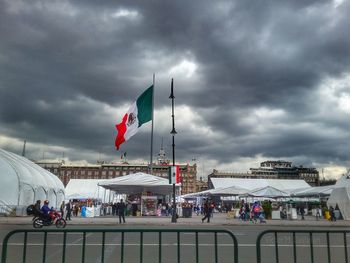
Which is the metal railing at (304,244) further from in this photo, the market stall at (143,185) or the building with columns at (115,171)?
the building with columns at (115,171)

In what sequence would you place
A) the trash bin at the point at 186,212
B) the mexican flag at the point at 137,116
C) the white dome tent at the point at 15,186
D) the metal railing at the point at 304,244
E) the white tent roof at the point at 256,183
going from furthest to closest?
the white tent roof at the point at 256,183 < the white dome tent at the point at 15,186 < the trash bin at the point at 186,212 < the mexican flag at the point at 137,116 < the metal railing at the point at 304,244

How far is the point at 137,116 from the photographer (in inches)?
1275

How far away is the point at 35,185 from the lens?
43469mm

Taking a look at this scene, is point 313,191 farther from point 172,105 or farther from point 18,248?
point 18,248

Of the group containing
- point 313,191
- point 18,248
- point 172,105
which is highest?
point 172,105

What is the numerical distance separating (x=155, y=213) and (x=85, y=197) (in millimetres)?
24221

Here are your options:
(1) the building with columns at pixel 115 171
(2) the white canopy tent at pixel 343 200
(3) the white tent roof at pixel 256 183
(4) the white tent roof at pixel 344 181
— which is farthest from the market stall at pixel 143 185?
(1) the building with columns at pixel 115 171

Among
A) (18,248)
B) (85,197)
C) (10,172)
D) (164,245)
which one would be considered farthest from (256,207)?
(85,197)

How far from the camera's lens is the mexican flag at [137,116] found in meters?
32.1

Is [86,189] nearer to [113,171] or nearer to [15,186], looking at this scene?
[15,186]

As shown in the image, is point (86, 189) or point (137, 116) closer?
point (137, 116)

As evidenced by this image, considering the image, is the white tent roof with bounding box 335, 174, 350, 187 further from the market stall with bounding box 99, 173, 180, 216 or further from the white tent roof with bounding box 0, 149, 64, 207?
the white tent roof with bounding box 0, 149, 64, 207

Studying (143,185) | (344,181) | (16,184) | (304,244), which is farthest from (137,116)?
(344,181)

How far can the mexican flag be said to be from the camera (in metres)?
32.1
